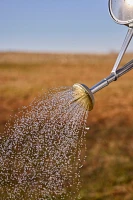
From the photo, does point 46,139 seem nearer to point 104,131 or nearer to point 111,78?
point 111,78

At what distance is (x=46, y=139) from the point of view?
2.77 metres

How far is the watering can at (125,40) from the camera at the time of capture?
145 cm

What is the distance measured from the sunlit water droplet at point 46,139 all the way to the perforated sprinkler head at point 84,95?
9 centimetres

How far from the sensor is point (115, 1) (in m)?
1.58

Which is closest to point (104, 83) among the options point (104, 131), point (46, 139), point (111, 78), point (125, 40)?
point (111, 78)

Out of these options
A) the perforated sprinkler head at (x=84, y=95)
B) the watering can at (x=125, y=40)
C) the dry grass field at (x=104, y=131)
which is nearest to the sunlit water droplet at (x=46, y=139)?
the perforated sprinkler head at (x=84, y=95)

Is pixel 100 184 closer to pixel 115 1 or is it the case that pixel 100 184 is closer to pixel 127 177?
pixel 127 177

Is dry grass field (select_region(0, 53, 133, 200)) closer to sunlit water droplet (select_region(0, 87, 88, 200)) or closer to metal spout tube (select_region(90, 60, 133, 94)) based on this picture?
sunlit water droplet (select_region(0, 87, 88, 200))

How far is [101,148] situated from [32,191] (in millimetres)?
2693

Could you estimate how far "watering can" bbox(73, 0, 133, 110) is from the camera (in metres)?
1.45

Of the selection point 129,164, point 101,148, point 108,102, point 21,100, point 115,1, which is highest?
point 21,100

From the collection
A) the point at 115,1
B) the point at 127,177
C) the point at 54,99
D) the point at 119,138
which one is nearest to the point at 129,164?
the point at 127,177

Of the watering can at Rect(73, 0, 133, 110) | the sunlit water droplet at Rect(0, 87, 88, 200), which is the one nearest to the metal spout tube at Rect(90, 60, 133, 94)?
the watering can at Rect(73, 0, 133, 110)

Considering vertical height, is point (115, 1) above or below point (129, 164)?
Answer: below
